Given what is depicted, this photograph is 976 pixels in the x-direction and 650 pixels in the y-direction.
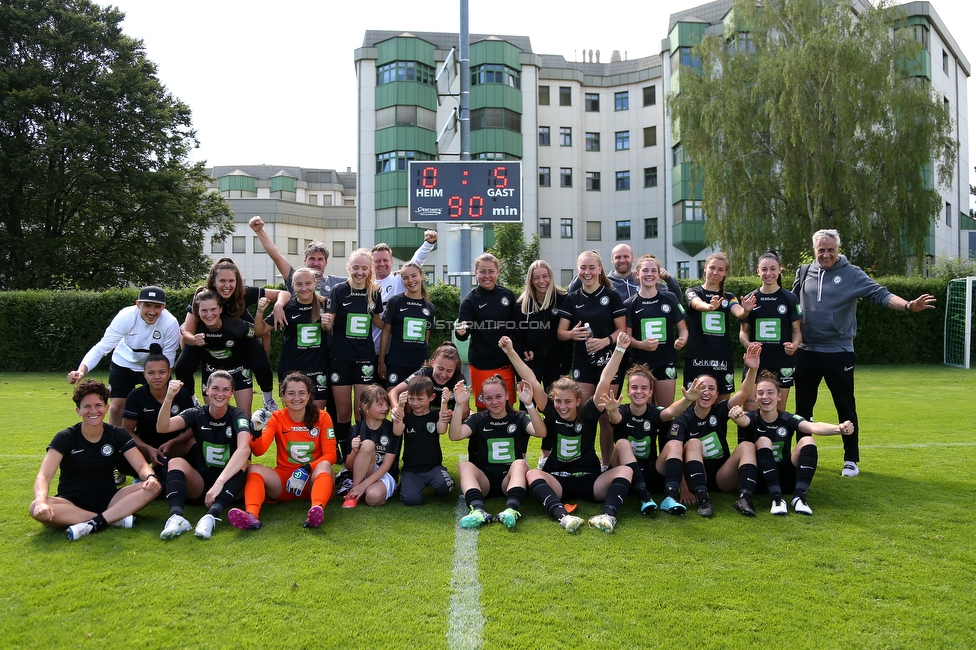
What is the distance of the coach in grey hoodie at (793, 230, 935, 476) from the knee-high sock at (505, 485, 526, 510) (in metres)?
2.83

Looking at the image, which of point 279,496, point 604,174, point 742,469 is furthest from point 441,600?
point 604,174

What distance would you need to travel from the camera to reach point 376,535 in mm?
4172

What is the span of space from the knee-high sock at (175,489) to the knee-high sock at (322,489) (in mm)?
840

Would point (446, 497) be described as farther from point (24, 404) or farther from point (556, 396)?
point (24, 404)

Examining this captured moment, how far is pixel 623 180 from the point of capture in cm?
3812

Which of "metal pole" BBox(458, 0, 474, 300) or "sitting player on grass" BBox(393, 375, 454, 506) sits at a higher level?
"metal pole" BBox(458, 0, 474, 300)

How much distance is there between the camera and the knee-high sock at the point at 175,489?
14.4ft

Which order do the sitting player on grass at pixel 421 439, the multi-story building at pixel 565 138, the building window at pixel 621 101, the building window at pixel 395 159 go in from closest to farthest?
the sitting player on grass at pixel 421 439 < the multi-story building at pixel 565 138 < the building window at pixel 395 159 < the building window at pixel 621 101

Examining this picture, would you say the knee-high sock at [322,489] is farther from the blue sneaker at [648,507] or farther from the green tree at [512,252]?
the green tree at [512,252]

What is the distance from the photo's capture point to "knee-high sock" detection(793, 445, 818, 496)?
4.70 meters

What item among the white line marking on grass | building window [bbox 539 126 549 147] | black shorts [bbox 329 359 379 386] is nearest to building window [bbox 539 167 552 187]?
building window [bbox 539 126 549 147]

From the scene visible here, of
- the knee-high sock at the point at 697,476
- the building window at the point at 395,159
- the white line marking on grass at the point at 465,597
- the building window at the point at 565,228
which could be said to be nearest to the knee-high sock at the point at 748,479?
the knee-high sock at the point at 697,476

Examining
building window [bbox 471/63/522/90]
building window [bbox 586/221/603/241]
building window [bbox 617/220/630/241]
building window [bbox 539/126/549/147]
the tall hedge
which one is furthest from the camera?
building window [bbox 586/221/603/241]

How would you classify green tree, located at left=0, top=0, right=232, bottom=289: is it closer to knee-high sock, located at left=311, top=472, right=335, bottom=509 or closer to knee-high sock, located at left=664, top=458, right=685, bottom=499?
knee-high sock, located at left=311, top=472, right=335, bottom=509
